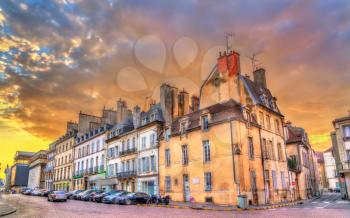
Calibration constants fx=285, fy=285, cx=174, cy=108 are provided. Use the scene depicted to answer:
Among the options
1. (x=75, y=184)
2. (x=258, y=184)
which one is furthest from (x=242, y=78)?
(x=75, y=184)

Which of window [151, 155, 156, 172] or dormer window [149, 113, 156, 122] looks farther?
dormer window [149, 113, 156, 122]

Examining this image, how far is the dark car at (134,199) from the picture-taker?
83.8ft

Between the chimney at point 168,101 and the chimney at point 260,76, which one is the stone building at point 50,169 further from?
the chimney at point 260,76

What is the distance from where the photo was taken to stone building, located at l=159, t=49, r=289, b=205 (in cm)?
2478

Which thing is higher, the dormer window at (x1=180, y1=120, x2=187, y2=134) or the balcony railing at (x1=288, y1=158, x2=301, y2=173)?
the dormer window at (x1=180, y1=120, x2=187, y2=134)

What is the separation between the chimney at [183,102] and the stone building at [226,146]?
139 cm

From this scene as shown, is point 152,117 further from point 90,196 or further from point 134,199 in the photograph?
point 134,199

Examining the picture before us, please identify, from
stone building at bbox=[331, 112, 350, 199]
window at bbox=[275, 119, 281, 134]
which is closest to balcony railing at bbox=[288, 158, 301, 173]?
window at bbox=[275, 119, 281, 134]

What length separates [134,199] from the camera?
2572cm

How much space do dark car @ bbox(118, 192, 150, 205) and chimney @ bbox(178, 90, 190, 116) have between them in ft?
41.6

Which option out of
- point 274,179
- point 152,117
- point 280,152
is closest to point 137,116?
point 152,117

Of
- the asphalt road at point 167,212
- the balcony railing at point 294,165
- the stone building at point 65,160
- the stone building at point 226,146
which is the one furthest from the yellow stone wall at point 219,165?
the stone building at point 65,160

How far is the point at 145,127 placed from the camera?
35.5m

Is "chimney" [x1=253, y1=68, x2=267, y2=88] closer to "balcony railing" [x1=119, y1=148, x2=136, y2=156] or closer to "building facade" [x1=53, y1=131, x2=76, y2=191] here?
"balcony railing" [x1=119, y1=148, x2=136, y2=156]
